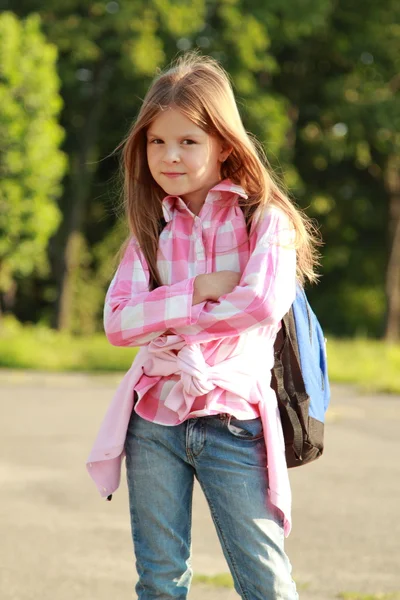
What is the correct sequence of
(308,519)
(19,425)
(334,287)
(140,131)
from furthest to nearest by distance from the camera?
(334,287) < (19,425) < (308,519) < (140,131)

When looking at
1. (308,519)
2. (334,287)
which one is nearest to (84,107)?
(334,287)

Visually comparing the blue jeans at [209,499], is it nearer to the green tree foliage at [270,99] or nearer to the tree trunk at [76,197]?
the green tree foliage at [270,99]

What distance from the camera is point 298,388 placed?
284 centimetres

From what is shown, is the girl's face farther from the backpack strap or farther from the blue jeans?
the blue jeans

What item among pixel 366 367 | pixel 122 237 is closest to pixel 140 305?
pixel 122 237

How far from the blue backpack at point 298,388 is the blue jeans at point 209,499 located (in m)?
0.11

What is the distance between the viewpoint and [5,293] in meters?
34.0

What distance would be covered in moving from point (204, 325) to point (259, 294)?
0.51 feet

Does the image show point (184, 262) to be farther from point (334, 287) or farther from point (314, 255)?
point (334, 287)

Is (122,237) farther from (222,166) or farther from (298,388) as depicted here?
(298,388)

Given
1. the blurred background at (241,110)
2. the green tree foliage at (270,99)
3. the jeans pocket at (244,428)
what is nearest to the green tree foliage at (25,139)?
the blurred background at (241,110)

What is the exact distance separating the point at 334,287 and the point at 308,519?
31.6 metres

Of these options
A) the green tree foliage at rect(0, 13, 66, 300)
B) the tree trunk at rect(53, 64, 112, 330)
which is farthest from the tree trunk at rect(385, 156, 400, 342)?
the green tree foliage at rect(0, 13, 66, 300)

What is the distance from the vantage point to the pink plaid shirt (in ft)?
8.94
